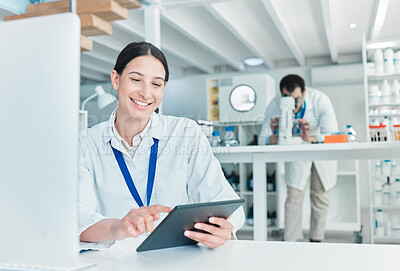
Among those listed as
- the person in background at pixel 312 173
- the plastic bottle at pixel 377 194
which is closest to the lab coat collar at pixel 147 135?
the person in background at pixel 312 173

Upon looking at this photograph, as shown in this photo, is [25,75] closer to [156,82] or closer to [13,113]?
[13,113]

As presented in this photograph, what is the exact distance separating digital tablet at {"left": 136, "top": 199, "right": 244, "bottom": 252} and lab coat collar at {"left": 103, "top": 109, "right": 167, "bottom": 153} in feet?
1.64

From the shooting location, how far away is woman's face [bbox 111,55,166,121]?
1.35 m

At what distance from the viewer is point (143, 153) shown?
131cm

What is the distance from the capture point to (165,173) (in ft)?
4.33

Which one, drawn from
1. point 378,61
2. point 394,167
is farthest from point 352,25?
point 394,167

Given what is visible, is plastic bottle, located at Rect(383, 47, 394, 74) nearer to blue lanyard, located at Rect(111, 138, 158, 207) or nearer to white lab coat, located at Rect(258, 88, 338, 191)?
white lab coat, located at Rect(258, 88, 338, 191)

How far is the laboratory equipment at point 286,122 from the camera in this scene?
2979 millimetres

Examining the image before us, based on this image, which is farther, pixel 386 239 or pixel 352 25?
pixel 352 25

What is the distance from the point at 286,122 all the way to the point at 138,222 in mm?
2361

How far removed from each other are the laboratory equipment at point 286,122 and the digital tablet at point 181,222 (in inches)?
85.8

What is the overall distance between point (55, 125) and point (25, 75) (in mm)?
82

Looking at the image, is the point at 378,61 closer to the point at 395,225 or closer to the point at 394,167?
the point at 394,167

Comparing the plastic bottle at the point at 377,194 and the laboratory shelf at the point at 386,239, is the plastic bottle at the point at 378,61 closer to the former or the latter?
the plastic bottle at the point at 377,194
